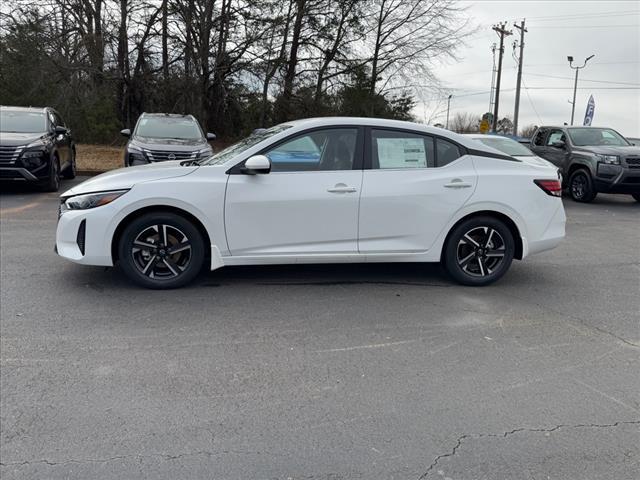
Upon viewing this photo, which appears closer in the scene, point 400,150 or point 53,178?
point 400,150

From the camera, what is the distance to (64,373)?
11.8ft

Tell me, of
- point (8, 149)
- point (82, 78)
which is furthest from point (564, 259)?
point (82, 78)

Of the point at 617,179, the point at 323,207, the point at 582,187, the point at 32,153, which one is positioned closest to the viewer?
the point at 323,207

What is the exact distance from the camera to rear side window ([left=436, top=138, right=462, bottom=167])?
5.59 metres

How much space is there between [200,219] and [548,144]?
39.1 feet

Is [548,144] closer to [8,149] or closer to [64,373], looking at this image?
[8,149]

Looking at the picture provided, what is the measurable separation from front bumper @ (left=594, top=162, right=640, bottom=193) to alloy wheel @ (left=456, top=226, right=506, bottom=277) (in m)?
8.30

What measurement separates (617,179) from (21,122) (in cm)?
1268

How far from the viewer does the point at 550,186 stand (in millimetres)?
5715

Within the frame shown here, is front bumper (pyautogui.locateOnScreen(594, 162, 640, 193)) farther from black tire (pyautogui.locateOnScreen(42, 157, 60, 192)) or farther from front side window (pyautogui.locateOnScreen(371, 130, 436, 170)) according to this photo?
black tire (pyautogui.locateOnScreen(42, 157, 60, 192))

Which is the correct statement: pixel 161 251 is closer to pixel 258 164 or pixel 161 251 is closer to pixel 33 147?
pixel 258 164

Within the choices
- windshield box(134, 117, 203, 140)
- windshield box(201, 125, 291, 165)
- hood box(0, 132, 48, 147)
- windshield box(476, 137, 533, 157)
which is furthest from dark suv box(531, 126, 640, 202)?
hood box(0, 132, 48, 147)

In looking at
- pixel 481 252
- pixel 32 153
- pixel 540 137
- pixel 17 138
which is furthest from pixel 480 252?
pixel 540 137

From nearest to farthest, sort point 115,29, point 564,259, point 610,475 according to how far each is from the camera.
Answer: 1. point 610,475
2. point 564,259
3. point 115,29
